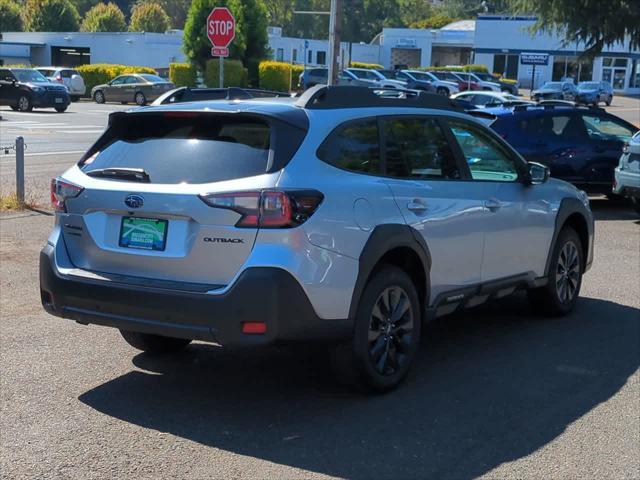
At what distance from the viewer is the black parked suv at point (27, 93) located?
3459cm

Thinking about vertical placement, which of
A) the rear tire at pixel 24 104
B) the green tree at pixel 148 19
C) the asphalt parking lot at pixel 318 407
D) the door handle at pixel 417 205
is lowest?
the rear tire at pixel 24 104

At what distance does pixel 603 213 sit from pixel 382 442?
10724 mm

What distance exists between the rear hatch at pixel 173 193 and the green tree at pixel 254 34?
44.9m

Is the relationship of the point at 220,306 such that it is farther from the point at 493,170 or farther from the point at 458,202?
the point at 493,170

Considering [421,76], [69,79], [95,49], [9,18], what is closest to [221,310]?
[69,79]

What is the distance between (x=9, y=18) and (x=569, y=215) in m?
96.1

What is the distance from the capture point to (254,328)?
16.3 feet

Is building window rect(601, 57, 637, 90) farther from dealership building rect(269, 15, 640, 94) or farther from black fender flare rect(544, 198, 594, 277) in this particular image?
black fender flare rect(544, 198, 594, 277)

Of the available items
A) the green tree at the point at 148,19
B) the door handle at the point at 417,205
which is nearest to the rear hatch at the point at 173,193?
the door handle at the point at 417,205

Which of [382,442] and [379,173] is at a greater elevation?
[379,173]

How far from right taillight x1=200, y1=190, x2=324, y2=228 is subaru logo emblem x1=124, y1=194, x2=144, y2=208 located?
42 cm

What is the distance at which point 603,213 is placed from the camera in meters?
14.8

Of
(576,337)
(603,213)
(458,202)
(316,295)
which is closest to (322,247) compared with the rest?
(316,295)

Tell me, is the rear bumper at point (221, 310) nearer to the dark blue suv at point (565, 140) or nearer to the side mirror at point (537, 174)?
the side mirror at point (537, 174)
